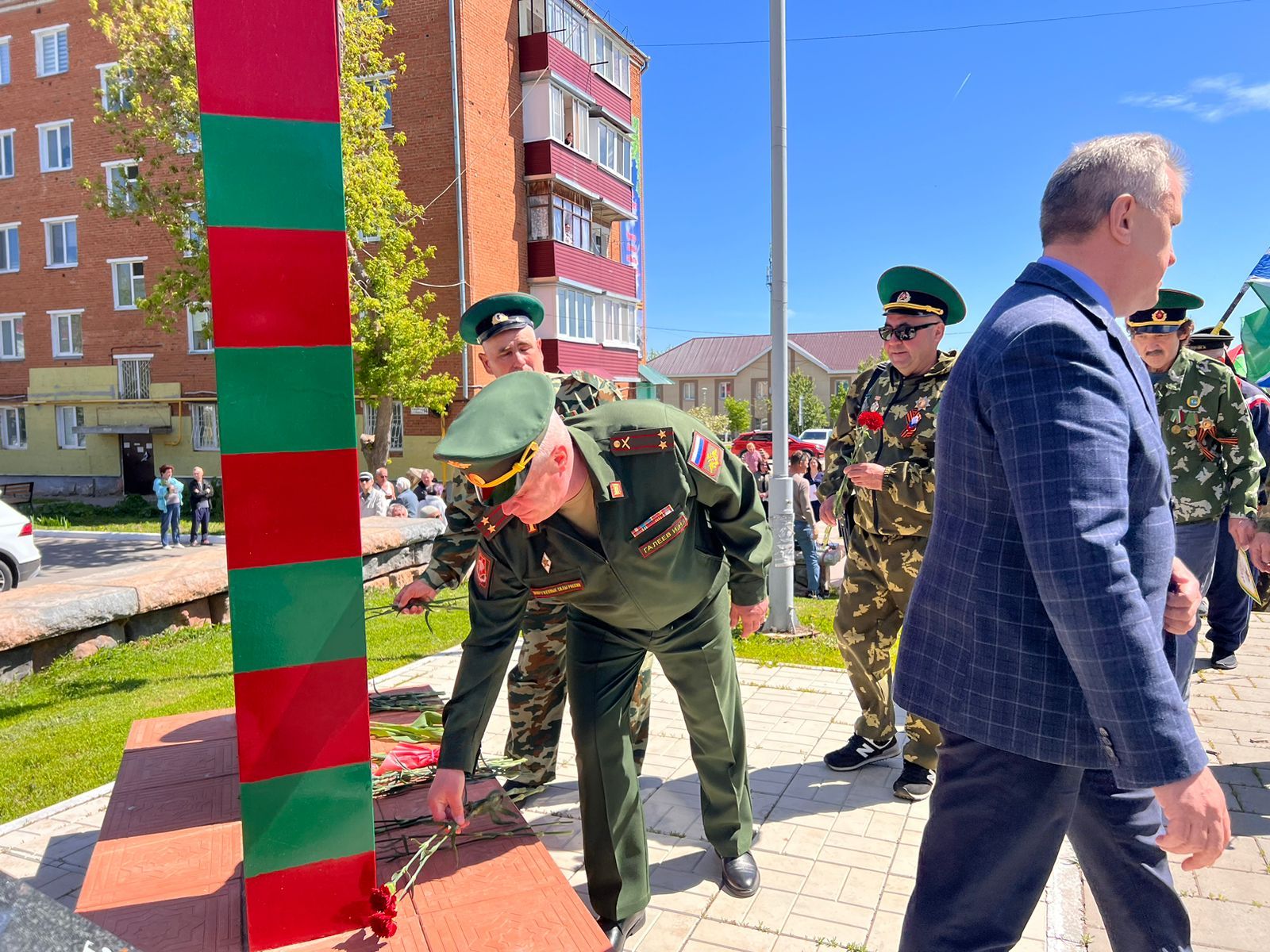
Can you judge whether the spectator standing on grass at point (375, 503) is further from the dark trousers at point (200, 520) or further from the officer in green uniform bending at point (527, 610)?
the officer in green uniform bending at point (527, 610)

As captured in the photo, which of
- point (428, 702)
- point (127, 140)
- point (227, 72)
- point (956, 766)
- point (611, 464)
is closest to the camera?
point (227, 72)

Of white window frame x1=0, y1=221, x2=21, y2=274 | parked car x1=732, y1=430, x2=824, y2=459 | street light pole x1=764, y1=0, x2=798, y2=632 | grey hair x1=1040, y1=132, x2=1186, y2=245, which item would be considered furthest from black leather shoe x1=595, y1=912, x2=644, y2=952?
white window frame x1=0, y1=221, x2=21, y2=274

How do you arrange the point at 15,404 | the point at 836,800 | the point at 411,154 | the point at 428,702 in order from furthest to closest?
the point at 15,404, the point at 411,154, the point at 428,702, the point at 836,800

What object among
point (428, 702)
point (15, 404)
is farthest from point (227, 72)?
point (15, 404)

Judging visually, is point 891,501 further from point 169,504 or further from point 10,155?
point 10,155

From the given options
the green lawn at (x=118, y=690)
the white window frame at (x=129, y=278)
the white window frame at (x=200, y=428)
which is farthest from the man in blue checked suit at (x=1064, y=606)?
the white window frame at (x=129, y=278)

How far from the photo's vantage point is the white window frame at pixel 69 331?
2898 centimetres

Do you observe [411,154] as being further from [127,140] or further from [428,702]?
[428,702]

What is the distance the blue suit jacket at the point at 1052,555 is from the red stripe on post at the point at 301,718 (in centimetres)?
130

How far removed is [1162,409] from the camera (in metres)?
4.62

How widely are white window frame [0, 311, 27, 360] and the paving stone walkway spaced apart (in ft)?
107

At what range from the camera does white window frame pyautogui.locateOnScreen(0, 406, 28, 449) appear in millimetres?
30281

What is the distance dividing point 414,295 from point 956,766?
2442cm

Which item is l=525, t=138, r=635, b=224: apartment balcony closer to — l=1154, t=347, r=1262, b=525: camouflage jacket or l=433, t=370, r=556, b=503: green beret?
l=1154, t=347, r=1262, b=525: camouflage jacket
